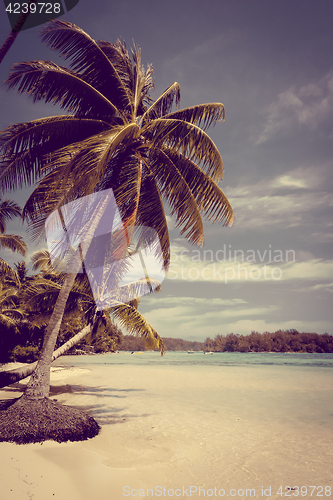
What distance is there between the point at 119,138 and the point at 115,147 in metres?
0.28

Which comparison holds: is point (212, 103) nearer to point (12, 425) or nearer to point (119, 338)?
point (12, 425)

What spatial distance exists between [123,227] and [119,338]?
5180 centimetres

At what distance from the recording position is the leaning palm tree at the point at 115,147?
676 centimetres

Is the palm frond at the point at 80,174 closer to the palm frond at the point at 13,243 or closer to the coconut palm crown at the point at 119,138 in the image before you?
the coconut palm crown at the point at 119,138

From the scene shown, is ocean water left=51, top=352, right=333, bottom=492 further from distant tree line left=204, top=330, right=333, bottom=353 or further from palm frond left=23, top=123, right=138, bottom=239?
distant tree line left=204, top=330, right=333, bottom=353

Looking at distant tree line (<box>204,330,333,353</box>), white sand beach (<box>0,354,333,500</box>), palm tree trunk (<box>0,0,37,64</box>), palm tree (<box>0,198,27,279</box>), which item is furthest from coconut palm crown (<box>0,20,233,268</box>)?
distant tree line (<box>204,330,333,353</box>)

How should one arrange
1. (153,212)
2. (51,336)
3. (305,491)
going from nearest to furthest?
(305,491) < (51,336) < (153,212)

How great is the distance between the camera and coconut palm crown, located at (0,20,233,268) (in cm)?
680

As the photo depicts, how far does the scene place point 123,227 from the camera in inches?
275

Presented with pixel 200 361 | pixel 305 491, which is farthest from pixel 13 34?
pixel 200 361

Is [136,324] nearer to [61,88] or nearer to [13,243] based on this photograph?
[61,88]

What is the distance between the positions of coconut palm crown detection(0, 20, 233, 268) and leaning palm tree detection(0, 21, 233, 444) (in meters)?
0.02

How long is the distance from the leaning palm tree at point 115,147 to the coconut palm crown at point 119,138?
2 centimetres

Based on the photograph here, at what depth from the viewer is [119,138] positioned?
6.22 metres
